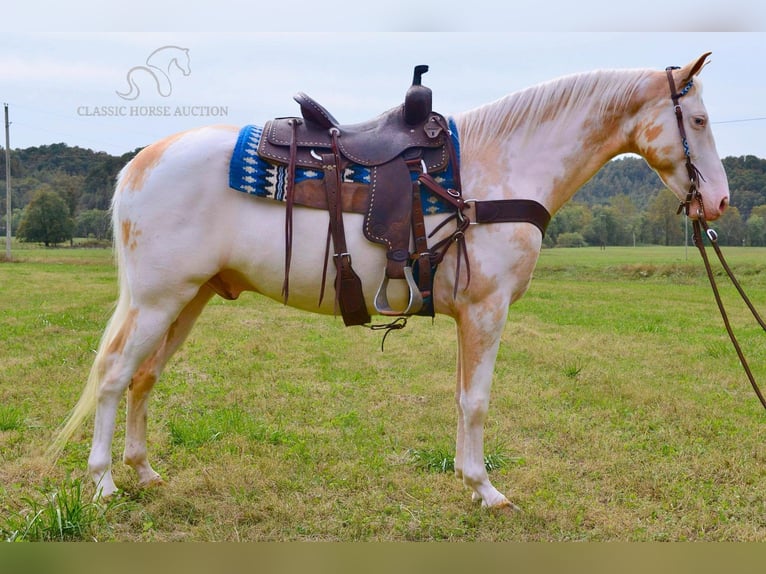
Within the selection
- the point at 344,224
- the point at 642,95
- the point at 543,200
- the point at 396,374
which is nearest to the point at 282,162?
the point at 344,224

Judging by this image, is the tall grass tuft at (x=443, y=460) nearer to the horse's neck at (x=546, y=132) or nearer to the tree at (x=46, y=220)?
the horse's neck at (x=546, y=132)

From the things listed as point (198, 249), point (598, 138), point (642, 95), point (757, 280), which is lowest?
point (757, 280)

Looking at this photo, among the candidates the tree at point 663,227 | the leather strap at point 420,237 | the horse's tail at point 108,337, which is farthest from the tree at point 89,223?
the tree at point 663,227

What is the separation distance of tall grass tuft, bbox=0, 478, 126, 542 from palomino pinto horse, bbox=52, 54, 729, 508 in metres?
0.26

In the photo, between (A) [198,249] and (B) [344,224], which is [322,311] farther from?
(A) [198,249]

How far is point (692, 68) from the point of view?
2885mm

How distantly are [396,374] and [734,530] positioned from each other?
379 cm

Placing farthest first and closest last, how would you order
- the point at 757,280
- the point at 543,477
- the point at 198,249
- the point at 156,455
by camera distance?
the point at 757,280
the point at 156,455
the point at 543,477
the point at 198,249

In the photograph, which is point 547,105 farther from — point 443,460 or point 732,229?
point 732,229

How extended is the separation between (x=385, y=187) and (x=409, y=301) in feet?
1.97

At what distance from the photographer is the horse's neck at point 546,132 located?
3107 mm

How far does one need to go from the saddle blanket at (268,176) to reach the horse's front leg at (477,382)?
60cm

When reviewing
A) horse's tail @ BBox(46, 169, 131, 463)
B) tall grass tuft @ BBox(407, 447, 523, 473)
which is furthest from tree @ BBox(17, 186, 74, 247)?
tall grass tuft @ BBox(407, 447, 523, 473)

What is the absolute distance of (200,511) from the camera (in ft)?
10.1
